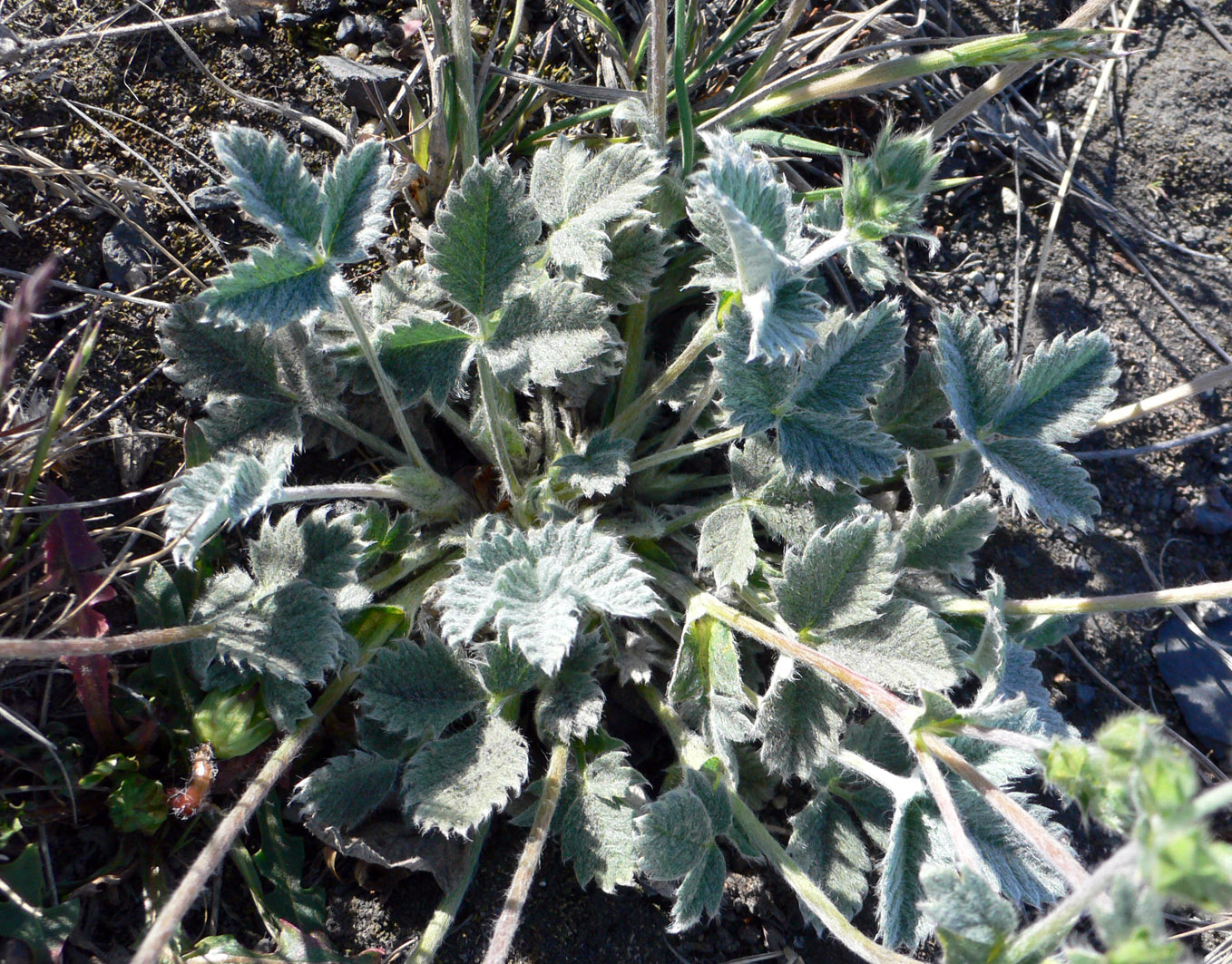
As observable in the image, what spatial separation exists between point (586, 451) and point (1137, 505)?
1769 mm

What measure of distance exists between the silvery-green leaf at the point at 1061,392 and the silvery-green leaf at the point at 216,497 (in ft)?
5.43

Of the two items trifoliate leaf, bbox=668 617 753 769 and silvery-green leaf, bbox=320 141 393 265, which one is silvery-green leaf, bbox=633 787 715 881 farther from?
silvery-green leaf, bbox=320 141 393 265

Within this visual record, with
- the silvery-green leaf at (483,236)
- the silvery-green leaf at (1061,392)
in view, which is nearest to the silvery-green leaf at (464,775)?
the silvery-green leaf at (483,236)

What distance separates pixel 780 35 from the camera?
8.21ft

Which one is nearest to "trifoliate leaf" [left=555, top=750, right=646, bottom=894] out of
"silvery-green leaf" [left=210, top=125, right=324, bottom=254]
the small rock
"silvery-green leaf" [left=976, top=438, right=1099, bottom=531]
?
"silvery-green leaf" [left=976, top=438, right=1099, bottom=531]

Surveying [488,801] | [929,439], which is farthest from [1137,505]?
[488,801]

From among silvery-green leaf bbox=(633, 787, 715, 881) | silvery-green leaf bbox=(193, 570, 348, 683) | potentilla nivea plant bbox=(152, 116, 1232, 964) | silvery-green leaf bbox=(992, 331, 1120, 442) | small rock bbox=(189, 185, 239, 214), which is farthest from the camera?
small rock bbox=(189, 185, 239, 214)

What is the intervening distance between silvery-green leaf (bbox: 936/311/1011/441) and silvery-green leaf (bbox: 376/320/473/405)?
113 centimetres

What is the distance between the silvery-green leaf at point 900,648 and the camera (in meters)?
1.96

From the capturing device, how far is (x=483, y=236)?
1991 millimetres

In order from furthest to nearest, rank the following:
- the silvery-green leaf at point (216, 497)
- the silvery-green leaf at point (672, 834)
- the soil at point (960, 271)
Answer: the soil at point (960, 271), the silvery-green leaf at point (672, 834), the silvery-green leaf at point (216, 497)

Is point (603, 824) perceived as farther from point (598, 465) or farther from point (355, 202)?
point (355, 202)

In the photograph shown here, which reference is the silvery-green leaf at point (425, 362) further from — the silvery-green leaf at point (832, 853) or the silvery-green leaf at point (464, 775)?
the silvery-green leaf at point (832, 853)

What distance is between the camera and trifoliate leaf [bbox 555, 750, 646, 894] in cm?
208
